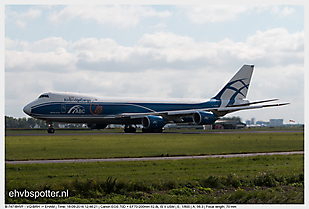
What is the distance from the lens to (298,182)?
1692 centimetres

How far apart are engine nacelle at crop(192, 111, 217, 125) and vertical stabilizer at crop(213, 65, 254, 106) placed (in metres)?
11.6

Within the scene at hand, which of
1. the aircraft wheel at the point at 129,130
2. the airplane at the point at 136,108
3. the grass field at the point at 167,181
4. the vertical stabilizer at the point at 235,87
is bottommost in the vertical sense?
the aircraft wheel at the point at 129,130

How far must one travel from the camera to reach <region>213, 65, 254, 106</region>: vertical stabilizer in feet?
208

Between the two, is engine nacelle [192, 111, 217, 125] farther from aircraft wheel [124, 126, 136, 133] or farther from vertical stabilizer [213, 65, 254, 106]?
vertical stabilizer [213, 65, 254, 106]

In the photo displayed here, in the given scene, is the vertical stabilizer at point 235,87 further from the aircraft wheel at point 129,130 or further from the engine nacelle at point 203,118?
the aircraft wheel at point 129,130

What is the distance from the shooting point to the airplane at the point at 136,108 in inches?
1957

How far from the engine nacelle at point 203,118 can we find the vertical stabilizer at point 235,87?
11.6 m

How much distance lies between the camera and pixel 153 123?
51.4 m

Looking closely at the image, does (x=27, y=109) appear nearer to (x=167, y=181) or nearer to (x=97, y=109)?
(x=97, y=109)

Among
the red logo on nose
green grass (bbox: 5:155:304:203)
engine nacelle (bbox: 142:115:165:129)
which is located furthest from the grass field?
engine nacelle (bbox: 142:115:165:129)

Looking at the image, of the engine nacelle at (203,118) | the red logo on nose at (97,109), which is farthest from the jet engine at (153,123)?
the red logo on nose at (97,109)

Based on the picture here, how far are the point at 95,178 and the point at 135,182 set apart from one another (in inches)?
76.6

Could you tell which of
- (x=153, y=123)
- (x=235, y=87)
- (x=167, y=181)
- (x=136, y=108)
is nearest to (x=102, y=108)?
(x=136, y=108)

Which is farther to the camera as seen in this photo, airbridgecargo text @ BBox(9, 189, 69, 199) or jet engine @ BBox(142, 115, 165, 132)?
jet engine @ BBox(142, 115, 165, 132)
